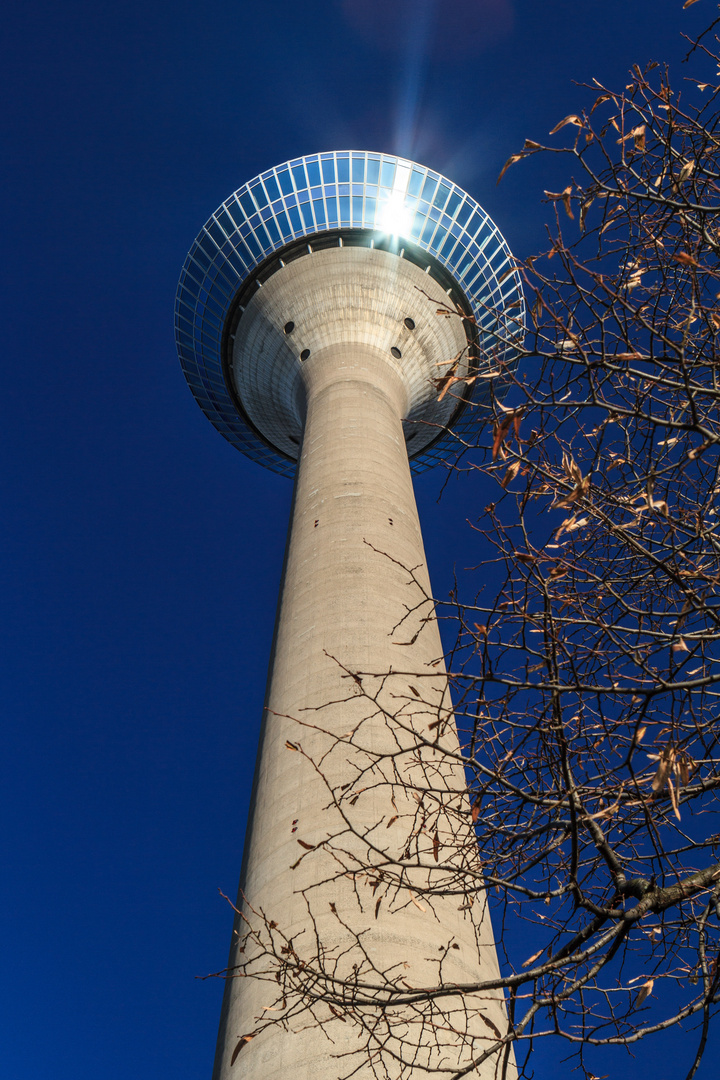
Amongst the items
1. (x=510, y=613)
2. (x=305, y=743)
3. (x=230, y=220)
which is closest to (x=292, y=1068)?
(x=305, y=743)

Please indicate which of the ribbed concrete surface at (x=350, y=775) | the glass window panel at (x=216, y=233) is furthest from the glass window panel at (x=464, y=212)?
the ribbed concrete surface at (x=350, y=775)

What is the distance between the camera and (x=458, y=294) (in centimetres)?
2062

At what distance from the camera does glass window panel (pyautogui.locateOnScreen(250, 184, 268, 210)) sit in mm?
21125

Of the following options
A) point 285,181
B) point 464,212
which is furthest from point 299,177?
point 464,212

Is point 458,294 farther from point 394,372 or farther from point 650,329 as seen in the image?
point 650,329

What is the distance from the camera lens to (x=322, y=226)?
1980cm

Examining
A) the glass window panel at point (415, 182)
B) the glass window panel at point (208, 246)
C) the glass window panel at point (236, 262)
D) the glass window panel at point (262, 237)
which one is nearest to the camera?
the glass window panel at point (262, 237)

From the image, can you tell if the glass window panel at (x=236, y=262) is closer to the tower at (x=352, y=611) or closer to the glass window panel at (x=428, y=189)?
the tower at (x=352, y=611)

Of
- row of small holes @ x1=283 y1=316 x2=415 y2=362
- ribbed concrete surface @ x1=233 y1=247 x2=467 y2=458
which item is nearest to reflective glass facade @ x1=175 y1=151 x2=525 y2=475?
ribbed concrete surface @ x1=233 y1=247 x2=467 y2=458

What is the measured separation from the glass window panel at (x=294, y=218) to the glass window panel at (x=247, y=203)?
125 cm

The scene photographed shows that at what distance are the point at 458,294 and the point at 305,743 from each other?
14415 mm

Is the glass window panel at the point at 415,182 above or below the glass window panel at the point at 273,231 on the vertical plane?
above

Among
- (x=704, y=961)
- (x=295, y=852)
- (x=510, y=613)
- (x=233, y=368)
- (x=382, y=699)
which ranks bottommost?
(x=704, y=961)

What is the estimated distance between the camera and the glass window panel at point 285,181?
68.8 ft
